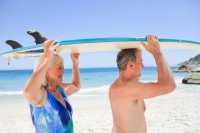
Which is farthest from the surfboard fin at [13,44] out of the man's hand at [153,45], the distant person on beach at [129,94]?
the man's hand at [153,45]

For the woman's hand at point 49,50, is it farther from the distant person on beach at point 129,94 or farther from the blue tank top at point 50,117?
the distant person on beach at point 129,94

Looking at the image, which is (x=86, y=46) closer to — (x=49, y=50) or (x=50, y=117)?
(x=49, y=50)

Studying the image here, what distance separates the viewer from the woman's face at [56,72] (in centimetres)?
282

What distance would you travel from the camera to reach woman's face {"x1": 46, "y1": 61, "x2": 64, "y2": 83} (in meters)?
2.82

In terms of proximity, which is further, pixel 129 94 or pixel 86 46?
pixel 86 46

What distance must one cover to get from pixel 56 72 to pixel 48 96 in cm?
29

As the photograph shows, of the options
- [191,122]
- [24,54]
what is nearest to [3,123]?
[191,122]

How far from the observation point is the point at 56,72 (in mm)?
2844

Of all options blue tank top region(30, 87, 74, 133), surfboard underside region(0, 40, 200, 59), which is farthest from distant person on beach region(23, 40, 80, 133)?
surfboard underside region(0, 40, 200, 59)

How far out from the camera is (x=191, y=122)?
25.8ft

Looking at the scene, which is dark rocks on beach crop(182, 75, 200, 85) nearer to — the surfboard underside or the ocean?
the ocean

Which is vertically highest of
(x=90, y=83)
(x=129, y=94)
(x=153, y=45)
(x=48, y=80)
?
(x=153, y=45)

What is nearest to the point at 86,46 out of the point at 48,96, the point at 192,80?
the point at 48,96

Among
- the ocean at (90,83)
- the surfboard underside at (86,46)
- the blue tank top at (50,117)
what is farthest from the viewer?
the ocean at (90,83)
